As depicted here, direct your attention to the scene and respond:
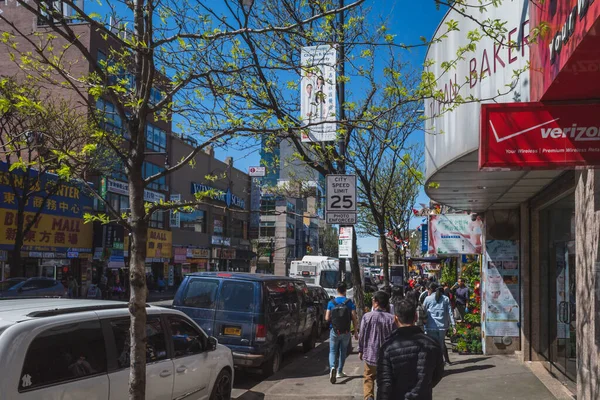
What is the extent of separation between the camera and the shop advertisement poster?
38.4 ft

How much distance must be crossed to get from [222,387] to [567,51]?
5.87 meters

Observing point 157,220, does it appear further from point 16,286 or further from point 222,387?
point 222,387

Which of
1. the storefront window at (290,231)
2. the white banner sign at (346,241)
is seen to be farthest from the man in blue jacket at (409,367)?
the storefront window at (290,231)

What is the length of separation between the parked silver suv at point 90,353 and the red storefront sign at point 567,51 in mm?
4668

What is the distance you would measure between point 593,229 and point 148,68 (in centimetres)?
470

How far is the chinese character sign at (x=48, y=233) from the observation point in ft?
92.2

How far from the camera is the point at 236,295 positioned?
10469 mm

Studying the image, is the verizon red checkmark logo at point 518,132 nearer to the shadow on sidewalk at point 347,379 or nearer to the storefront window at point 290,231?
the shadow on sidewalk at point 347,379

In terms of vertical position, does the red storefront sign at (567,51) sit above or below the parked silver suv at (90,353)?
above

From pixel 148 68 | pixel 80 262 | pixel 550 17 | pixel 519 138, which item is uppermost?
pixel 550 17

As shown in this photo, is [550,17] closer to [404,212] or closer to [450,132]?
[450,132]

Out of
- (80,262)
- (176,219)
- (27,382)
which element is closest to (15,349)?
(27,382)

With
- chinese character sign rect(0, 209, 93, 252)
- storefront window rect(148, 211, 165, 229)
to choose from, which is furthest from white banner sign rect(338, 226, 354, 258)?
storefront window rect(148, 211, 165, 229)

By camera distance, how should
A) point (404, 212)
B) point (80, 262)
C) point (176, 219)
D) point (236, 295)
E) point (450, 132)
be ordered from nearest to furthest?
point (450, 132) → point (236, 295) → point (404, 212) → point (80, 262) → point (176, 219)
